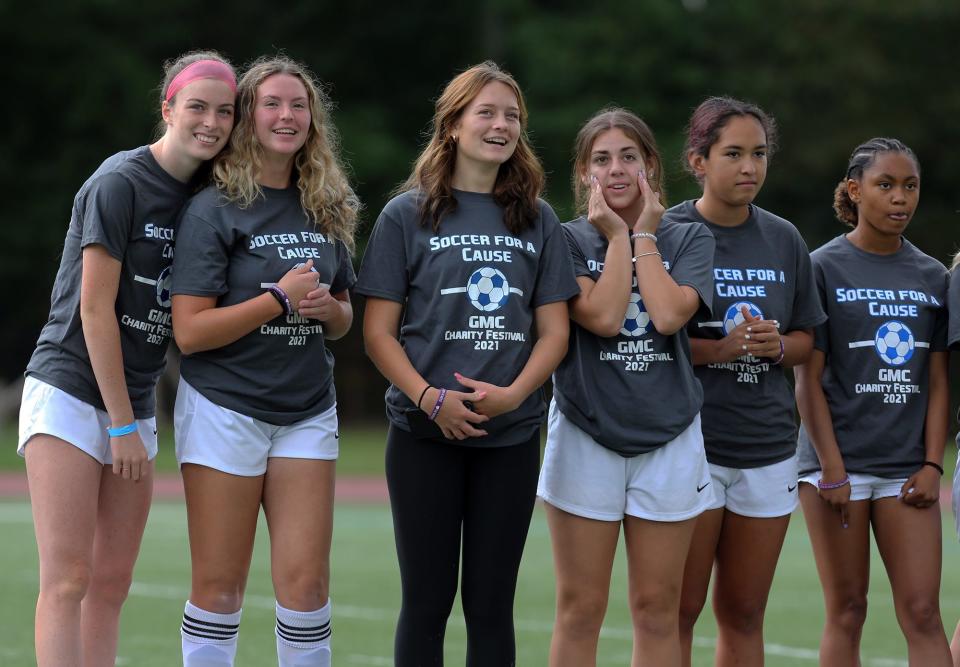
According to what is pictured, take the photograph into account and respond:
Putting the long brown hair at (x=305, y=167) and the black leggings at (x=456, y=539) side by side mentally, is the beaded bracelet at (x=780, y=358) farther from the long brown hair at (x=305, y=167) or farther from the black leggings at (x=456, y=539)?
the long brown hair at (x=305, y=167)

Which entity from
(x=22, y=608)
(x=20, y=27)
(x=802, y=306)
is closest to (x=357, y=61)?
(x=20, y=27)

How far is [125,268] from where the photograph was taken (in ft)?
15.4

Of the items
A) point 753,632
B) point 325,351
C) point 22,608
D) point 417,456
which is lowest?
point 22,608

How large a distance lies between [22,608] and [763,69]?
2396 centimetres

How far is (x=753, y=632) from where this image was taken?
Result: 502 cm

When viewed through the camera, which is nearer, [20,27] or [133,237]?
[133,237]

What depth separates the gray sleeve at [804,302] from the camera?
16.9ft

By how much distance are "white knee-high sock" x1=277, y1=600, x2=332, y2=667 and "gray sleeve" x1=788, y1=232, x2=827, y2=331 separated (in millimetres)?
1943

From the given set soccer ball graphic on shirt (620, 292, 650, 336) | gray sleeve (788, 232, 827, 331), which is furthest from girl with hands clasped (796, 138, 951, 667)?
soccer ball graphic on shirt (620, 292, 650, 336)

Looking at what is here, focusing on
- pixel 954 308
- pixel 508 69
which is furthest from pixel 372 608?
pixel 508 69

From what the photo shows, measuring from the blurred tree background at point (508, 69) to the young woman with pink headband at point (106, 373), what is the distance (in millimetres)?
21901

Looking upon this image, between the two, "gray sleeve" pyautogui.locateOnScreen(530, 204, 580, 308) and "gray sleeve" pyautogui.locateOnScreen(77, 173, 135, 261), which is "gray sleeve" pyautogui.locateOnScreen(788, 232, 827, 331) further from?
"gray sleeve" pyautogui.locateOnScreen(77, 173, 135, 261)

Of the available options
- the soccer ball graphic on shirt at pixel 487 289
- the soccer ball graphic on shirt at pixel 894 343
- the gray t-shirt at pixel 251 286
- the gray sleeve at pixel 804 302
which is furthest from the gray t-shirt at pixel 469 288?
the soccer ball graphic on shirt at pixel 894 343

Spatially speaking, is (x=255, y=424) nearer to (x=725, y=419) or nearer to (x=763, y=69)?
(x=725, y=419)
